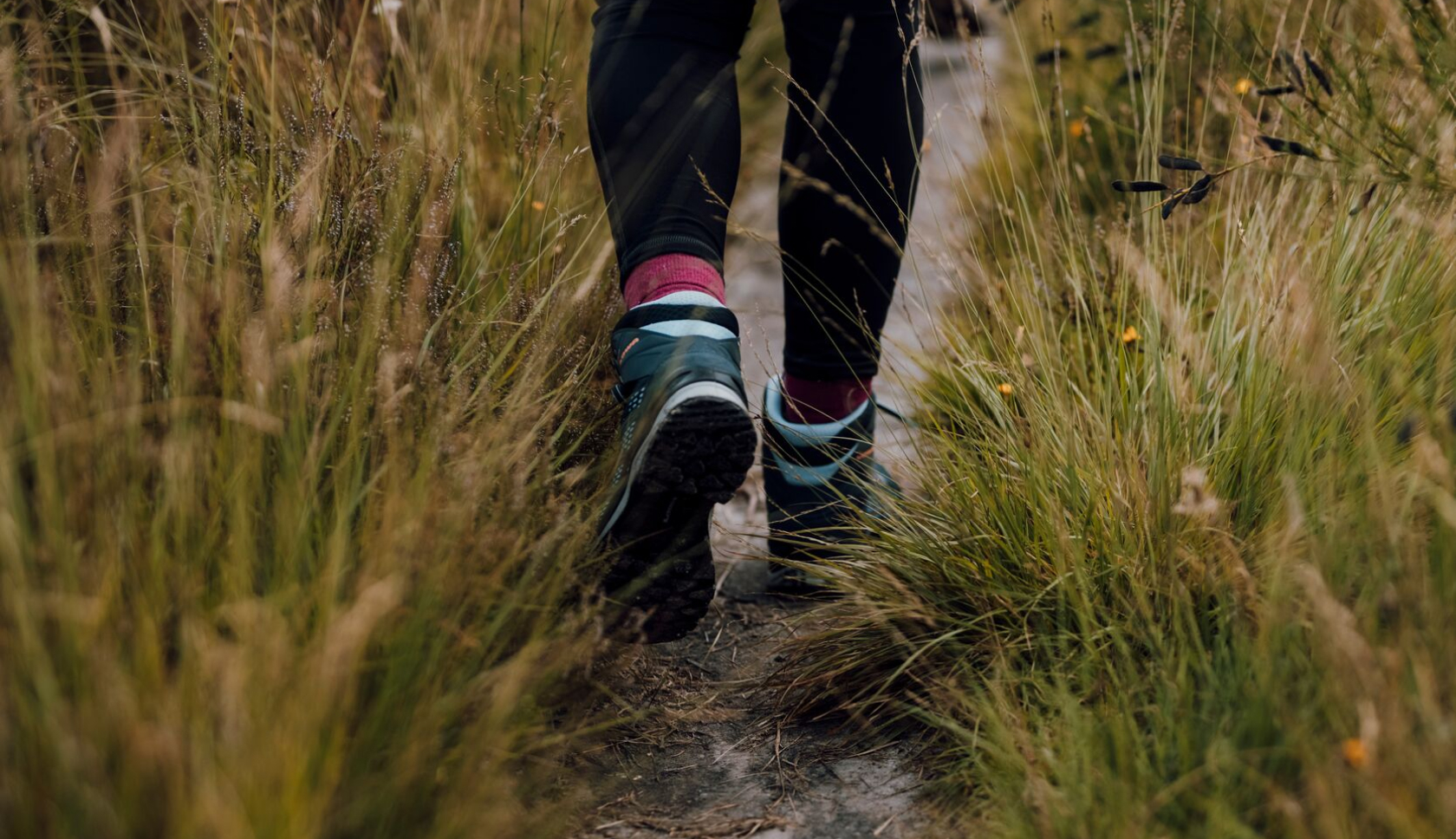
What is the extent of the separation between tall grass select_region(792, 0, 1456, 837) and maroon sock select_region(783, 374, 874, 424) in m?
0.17

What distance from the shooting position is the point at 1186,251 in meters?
1.72

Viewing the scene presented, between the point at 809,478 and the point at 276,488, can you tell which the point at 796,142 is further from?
the point at 276,488

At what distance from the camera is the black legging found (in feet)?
5.07

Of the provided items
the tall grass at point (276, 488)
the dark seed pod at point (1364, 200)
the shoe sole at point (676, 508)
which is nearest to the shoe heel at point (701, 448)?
the shoe sole at point (676, 508)

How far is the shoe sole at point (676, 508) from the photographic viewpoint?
4.42ft

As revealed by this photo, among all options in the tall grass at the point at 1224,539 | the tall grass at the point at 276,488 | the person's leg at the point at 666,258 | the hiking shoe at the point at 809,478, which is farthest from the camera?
the hiking shoe at the point at 809,478

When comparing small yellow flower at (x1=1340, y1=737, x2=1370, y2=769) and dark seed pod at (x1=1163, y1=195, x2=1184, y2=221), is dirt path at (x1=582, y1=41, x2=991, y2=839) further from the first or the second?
small yellow flower at (x1=1340, y1=737, x2=1370, y2=769)

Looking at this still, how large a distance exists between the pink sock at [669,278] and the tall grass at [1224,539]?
384 millimetres

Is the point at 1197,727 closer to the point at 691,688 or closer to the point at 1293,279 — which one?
the point at 1293,279

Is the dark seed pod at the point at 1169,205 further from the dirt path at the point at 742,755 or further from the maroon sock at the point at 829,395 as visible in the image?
the maroon sock at the point at 829,395

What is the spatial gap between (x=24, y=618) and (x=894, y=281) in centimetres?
126

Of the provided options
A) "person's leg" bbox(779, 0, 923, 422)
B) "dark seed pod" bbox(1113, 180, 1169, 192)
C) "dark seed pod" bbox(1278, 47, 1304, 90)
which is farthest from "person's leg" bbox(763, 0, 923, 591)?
"dark seed pod" bbox(1278, 47, 1304, 90)

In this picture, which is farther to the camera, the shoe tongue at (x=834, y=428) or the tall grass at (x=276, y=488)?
the shoe tongue at (x=834, y=428)

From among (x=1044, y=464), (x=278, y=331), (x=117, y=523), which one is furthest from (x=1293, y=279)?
(x=117, y=523)
